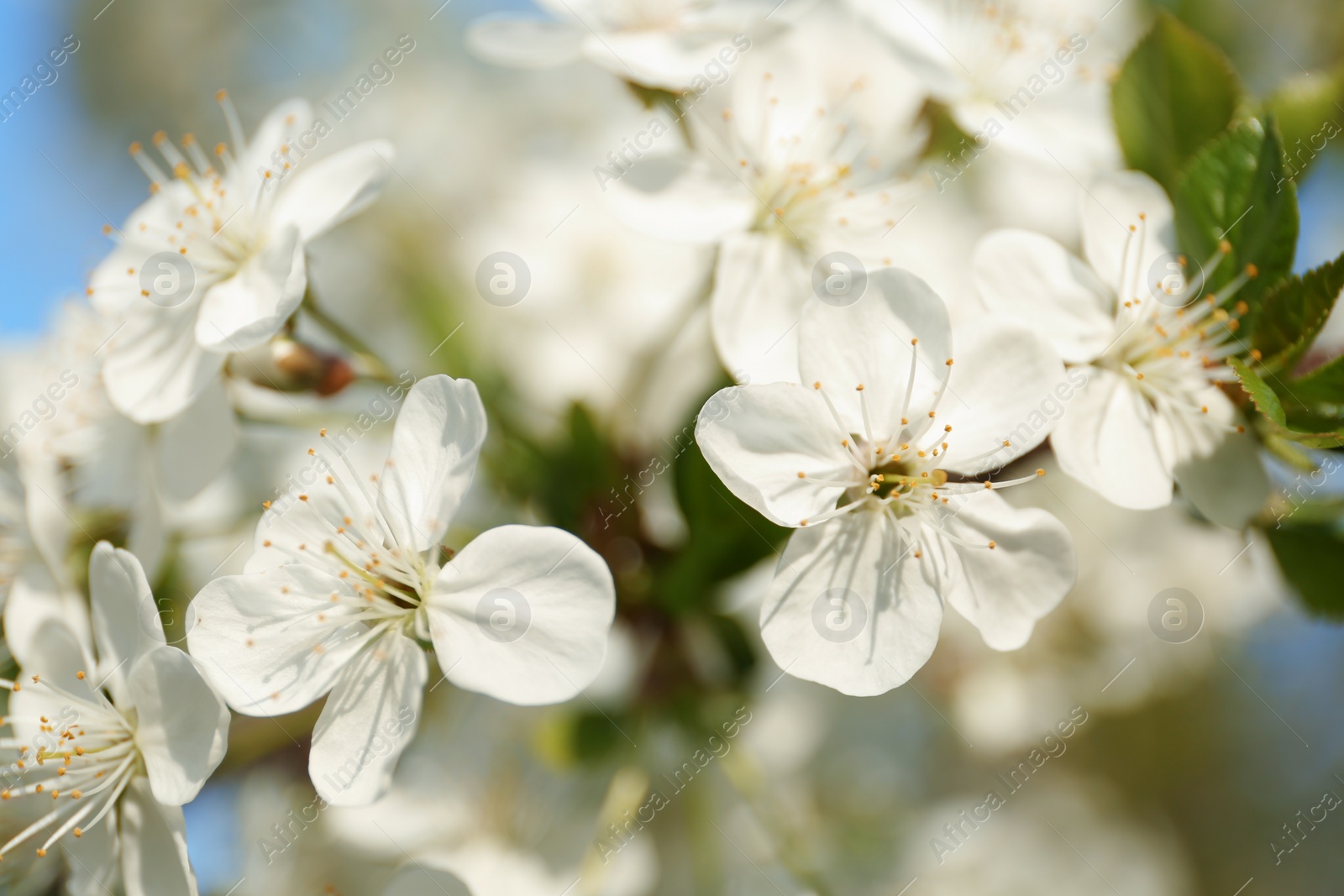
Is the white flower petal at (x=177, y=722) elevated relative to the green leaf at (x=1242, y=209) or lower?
elevated

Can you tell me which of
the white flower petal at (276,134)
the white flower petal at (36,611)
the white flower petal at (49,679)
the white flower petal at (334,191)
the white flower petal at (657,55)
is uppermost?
the white flower petal at (276,134)

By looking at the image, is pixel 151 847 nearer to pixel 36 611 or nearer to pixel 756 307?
pixel 36 611

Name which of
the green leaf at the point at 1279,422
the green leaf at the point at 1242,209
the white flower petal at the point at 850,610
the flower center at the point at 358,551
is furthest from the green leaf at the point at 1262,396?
the flower center at the point at 358,551

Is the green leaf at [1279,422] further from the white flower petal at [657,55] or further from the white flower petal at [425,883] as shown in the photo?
the white flower petal at [425,883]

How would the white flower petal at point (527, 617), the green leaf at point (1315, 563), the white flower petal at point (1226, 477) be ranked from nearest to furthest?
1. the white flower petal at point (527, 617)
2. the white flower petal at point (1226, 477)
3. the green leaf at point (1315, 563)

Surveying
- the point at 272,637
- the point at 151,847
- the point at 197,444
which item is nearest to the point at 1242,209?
the point at 272,637

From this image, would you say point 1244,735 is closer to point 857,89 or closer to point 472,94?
point 857,89
